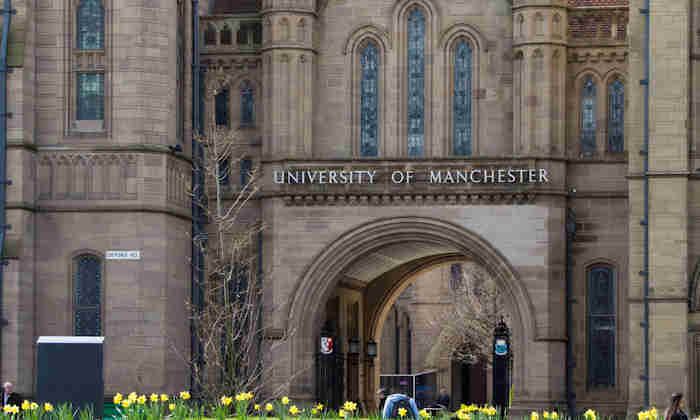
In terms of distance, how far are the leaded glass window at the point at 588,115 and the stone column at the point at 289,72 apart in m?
6.55

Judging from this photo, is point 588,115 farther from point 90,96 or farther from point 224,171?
point 90,96

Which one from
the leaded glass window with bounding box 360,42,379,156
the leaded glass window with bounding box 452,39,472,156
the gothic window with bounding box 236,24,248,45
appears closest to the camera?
the leaded glass window with bounding box 452,39,472,156

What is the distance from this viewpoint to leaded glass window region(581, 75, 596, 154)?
5025 centimetres

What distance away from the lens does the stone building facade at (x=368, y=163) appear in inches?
1796

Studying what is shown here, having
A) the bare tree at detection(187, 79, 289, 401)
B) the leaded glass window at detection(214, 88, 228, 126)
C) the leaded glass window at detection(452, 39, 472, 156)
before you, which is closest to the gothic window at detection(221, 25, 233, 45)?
the bare tree at detection(187, 79, 289, 401)

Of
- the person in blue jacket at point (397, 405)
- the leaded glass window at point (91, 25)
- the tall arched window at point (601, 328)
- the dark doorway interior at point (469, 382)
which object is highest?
the leaded glass window at point (91, 25)

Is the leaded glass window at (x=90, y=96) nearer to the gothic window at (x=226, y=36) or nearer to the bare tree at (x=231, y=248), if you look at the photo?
the bare tree at (x=231, y=248)

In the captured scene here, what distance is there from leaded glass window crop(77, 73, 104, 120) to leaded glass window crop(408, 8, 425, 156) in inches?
303

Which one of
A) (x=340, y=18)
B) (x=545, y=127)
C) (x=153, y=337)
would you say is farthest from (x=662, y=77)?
(x=153, y=337)

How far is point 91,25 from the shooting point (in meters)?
48.4

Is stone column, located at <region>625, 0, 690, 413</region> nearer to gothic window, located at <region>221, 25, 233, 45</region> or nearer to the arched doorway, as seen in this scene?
the arched doorway

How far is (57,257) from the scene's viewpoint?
4784 centimetres

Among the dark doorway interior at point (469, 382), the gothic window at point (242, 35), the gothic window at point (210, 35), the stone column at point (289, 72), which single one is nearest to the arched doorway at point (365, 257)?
the stone column at point (289, 72)

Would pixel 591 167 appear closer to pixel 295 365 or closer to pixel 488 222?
pixel 488 222
